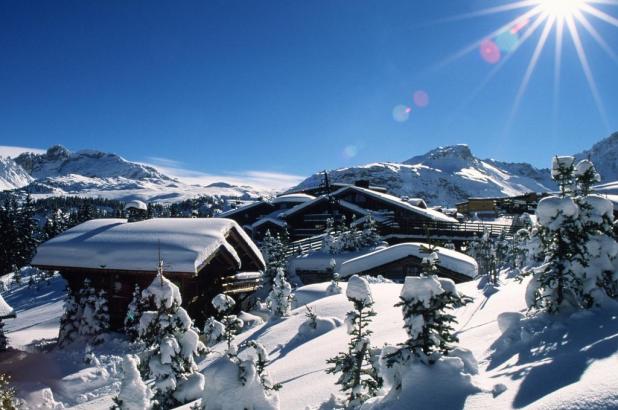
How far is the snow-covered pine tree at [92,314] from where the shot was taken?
13.7 m

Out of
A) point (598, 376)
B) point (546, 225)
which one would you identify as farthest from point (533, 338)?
point (598, 376)

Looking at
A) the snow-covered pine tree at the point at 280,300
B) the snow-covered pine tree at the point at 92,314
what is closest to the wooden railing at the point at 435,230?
the snow-covered pine tree at the point at 280,300

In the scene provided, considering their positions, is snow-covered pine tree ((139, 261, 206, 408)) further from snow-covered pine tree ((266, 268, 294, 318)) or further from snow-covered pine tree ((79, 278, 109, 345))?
snow-covered pine tree ((79, 278, 109, 345))

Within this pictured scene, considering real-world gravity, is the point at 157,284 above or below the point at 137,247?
below

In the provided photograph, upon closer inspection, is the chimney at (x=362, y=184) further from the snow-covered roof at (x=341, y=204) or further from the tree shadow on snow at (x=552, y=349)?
the tree shadow on snow at (x=552, y=349)

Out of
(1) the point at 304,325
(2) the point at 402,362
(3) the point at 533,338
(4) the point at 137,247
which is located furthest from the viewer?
(4) the point at 137,247

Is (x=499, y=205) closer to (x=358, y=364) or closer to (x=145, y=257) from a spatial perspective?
(x=145, y=257)

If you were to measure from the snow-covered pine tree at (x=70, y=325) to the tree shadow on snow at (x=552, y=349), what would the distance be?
1340cm

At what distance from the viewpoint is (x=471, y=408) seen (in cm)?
357

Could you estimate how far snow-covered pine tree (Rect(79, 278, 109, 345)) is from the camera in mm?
13664

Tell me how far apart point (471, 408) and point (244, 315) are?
12689 mm

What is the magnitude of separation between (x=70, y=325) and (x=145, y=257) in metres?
3.90

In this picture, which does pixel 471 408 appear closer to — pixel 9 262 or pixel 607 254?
pixel 607 254

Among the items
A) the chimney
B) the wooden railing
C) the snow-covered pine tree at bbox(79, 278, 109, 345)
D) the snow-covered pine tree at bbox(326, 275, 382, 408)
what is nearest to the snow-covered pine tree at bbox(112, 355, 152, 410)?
the snow-covered pine tree at bbox(326, 275, 382, 408)
